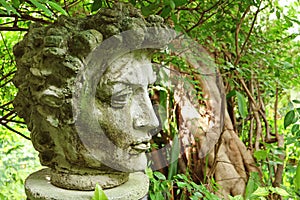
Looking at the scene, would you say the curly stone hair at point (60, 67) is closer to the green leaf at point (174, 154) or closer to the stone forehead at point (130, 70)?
the stone forehead at point (130, 70)

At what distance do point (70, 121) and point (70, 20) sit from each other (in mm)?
241

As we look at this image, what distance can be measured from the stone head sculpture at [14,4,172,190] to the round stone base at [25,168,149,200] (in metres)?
0.02

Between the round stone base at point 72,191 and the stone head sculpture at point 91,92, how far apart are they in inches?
0.9

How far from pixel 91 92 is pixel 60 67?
9cm

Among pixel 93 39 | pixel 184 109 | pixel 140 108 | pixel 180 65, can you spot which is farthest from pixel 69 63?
pixel 184 109

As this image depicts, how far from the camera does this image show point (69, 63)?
2.83 ft

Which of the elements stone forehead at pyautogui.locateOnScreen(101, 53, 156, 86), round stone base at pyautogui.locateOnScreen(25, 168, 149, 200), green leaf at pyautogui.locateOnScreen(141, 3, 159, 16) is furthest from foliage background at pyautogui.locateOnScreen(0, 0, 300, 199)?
round stone base at pyautogui.locateOnScreen(25, 168, 149, 200)

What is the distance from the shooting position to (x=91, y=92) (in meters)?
0.90

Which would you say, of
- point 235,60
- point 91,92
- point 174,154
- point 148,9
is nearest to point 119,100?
point 91,92

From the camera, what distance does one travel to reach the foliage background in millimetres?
1258

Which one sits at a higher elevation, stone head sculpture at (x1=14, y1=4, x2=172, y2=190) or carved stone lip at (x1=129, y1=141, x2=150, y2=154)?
stone head sculpture at (x1=14, y1=4, x2=172, y2=190)

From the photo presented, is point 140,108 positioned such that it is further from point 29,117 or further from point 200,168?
point 200,168

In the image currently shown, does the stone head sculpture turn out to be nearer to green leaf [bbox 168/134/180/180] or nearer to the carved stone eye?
the carved stone eye

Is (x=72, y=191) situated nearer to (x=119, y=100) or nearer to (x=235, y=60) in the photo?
(x=119, y=100)
